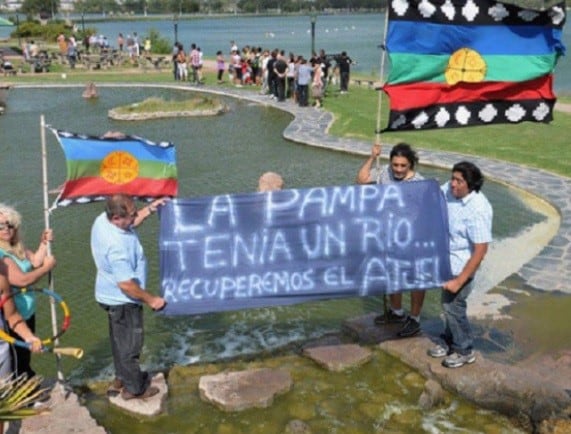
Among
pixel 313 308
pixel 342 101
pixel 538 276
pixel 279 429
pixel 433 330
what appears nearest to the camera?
pixel 279 429

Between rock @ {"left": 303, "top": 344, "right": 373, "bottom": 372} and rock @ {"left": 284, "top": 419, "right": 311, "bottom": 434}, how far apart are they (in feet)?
3.28

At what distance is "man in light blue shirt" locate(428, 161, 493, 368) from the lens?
6.00 m

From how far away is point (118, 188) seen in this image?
632cm

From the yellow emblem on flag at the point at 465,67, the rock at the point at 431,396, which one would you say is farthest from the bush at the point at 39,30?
the rock at the point at 431,396

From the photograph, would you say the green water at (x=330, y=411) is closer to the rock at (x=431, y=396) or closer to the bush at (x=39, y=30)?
the rock at (x=431, y=396)

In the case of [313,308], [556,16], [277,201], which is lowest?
[313,308]

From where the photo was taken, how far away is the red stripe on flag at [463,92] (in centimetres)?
718

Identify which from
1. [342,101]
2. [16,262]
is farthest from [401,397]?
[342,101]

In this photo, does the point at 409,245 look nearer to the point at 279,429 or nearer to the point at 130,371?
the point at 279,429

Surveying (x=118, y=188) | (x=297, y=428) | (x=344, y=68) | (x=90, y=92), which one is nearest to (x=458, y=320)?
(x=297, y=428)

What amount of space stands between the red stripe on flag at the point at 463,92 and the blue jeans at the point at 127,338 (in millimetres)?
3339

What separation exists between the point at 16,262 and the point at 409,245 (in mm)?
3532

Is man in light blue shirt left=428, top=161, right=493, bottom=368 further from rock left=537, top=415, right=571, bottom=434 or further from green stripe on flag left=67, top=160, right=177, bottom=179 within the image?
green stripe on flag left=67, top=160, right=177, bottom=179

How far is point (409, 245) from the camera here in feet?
22.0
